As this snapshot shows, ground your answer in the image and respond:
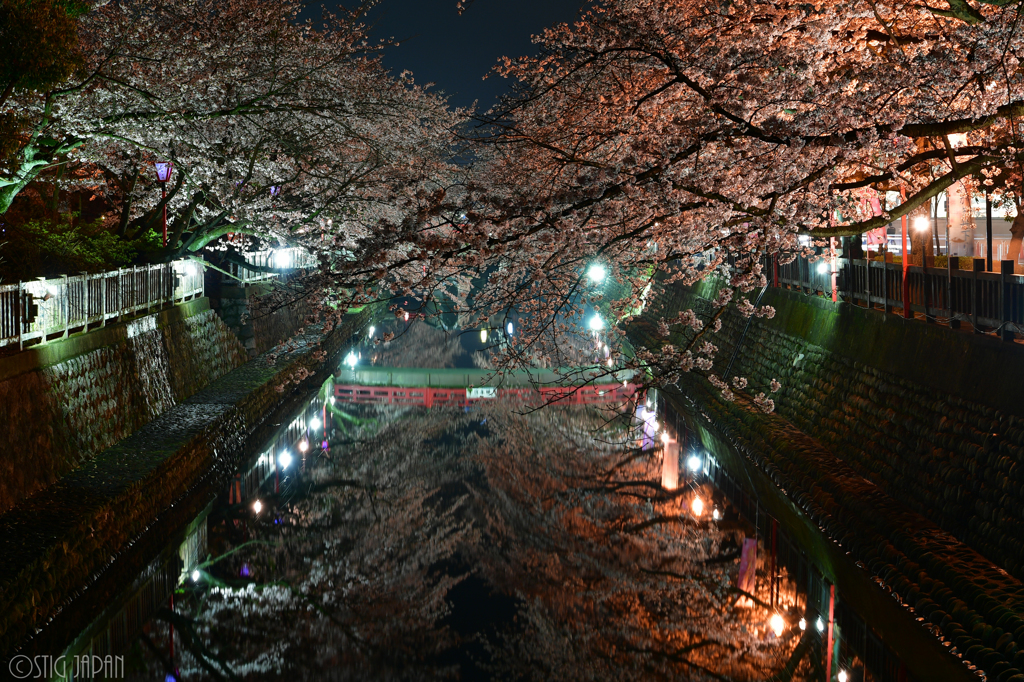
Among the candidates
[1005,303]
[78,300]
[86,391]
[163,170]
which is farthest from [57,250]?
[1005,303]

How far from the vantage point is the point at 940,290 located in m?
10.1

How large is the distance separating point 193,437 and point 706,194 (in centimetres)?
877

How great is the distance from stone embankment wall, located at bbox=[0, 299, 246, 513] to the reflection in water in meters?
2.05

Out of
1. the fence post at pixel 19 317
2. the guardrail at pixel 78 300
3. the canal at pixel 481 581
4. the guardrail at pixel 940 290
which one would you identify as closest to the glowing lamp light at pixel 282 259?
the guardrail at pixel 78 300

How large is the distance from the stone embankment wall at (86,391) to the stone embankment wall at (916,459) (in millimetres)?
9261

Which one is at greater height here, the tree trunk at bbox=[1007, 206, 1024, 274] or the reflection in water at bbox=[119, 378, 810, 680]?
the tree trunk at bbox=[1007, 206, 1024, 274]

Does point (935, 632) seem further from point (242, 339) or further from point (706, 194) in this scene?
point (242, 339)

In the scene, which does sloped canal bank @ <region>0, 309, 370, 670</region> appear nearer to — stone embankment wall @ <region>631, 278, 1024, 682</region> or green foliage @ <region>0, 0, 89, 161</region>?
green foliage @ <region>0, 0, 89, 161</region>

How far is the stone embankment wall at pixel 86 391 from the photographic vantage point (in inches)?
343

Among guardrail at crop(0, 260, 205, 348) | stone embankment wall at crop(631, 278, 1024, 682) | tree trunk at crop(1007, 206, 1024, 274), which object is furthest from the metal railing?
tree trunk at crop(1007, 206, 1024, 274)

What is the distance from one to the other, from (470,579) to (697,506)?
13.9 ft

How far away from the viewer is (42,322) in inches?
399

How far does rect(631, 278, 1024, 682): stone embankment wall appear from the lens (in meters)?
7.24

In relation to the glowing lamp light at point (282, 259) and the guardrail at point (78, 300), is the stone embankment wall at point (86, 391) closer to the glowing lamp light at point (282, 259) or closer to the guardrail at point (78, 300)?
the guardrail at point (78, 300)
